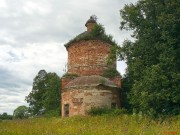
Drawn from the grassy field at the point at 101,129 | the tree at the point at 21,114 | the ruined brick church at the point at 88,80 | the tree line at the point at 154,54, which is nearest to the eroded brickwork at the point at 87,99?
the ruined brick church at the point at 88,80

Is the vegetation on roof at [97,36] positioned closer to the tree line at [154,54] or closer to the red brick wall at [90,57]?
the red brick wall at [90,57]

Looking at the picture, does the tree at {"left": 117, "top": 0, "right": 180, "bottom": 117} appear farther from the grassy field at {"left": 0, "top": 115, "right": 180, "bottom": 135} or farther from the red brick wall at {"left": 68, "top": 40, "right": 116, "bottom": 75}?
the red brick wall at {"left": 68, "top": 40, "right": 116, "bottom": 75}

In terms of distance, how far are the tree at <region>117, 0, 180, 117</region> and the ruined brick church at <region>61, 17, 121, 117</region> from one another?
443 cm

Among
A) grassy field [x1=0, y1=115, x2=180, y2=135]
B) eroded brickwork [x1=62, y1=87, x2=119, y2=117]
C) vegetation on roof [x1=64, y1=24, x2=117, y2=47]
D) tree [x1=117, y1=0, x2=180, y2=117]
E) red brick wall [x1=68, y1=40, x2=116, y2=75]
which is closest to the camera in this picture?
grassy field [x1=0, y1=115, x2=180, y2=135]

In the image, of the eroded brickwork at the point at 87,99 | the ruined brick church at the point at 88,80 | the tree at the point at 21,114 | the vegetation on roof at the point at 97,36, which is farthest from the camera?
the tree at the point at 21,114

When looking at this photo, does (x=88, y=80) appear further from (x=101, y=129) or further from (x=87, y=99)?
(x=101, y=129)

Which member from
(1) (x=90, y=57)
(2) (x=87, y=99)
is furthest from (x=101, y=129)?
(1) (x=90, y=57)

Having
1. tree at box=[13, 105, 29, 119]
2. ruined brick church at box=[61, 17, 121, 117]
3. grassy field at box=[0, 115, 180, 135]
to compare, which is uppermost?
ruined brick church at box=[61, 17, 121, 117]

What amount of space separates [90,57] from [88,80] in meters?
3.23

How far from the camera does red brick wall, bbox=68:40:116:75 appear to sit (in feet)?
93.0

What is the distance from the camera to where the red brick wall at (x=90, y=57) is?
28.3m

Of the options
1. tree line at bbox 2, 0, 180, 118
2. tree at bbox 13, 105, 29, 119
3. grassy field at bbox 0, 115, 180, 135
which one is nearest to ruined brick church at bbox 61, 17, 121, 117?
tree line at bbox 2, 0, 180, 118

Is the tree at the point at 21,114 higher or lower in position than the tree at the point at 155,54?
lower

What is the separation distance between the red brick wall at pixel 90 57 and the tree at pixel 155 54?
6578 mm
